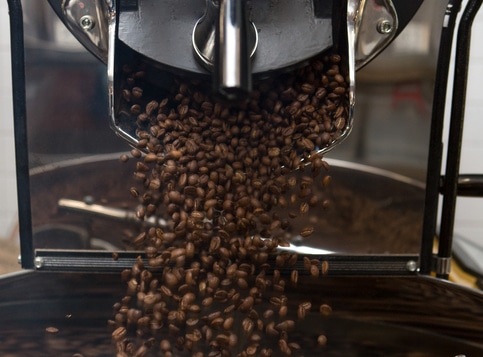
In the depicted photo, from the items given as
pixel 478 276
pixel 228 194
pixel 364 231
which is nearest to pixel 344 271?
pixel 364 231

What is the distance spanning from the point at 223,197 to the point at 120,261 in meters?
0.15

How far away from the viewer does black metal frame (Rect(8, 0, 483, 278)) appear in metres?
0.61

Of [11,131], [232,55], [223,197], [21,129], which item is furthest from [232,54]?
[11,131]

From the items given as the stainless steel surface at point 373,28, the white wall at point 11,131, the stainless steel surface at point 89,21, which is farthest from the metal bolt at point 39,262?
the white wall at point 11,131

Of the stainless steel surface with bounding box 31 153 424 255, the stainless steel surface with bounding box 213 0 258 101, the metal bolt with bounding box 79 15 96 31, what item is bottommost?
the stainless steel surface with bounding box 31 153 424 255

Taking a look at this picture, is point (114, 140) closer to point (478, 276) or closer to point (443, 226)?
point (443, 226)

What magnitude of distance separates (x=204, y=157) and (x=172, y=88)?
0.27 feet

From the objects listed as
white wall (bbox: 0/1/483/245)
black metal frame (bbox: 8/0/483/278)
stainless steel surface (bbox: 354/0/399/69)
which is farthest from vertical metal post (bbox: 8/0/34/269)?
white wall (bbox: 0/1/483/245)

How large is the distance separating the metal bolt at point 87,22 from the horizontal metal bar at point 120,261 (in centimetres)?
26

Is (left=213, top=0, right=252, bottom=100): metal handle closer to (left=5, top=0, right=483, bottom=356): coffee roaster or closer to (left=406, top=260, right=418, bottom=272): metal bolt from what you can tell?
(left=5, top=0, right=483, bottom=356): coffee roaster

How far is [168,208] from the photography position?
1.95ft

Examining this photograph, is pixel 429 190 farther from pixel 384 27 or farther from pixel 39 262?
pixel 39 262

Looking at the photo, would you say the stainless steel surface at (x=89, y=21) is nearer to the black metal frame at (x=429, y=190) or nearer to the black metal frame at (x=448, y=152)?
the black metal frame at (x=429, y=190)

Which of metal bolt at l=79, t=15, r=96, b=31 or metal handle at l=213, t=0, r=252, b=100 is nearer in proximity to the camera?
metal handle at l=213, t=0, r=252, b=100
